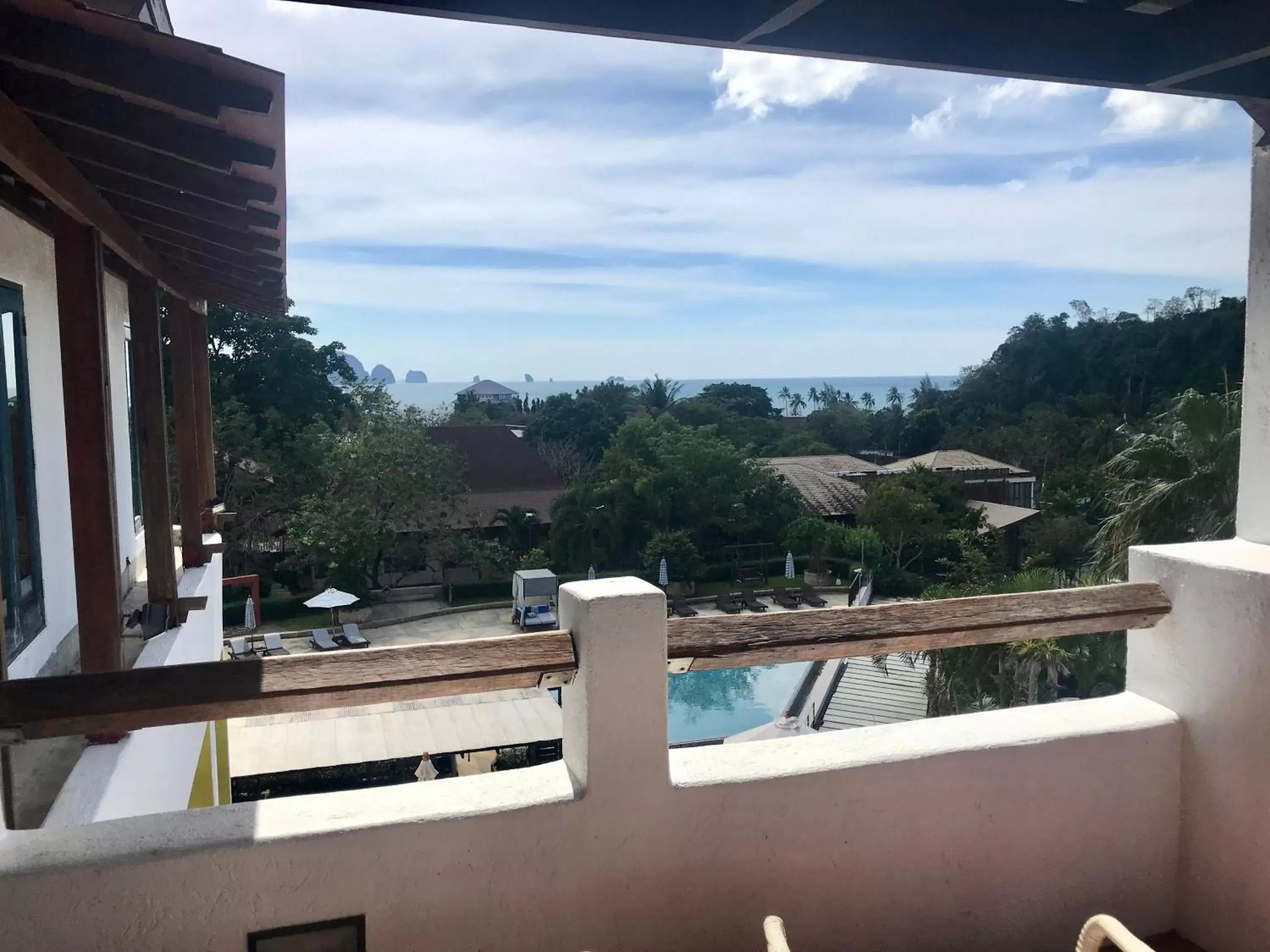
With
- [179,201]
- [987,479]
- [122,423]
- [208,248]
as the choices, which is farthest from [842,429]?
[179,201]

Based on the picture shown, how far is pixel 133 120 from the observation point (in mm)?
2391

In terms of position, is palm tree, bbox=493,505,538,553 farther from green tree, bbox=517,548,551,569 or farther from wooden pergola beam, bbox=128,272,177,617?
wooden pergola beam, bbox=128,272,177,617

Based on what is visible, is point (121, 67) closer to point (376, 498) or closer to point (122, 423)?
point (122, 423)

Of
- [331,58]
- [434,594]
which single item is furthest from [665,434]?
[331,58]

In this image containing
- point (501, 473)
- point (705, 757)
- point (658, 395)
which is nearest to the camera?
point (705, 757)

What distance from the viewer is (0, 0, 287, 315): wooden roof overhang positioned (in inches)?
78.7

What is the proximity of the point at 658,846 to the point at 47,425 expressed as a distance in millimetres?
4207

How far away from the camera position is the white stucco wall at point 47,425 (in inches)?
169

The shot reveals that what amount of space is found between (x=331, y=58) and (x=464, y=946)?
129ft

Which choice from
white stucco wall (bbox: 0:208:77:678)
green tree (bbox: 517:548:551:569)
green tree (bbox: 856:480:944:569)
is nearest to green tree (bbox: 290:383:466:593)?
green tree (bbox: 517:548:551:569)

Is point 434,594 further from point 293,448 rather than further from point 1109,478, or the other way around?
point 1109,478

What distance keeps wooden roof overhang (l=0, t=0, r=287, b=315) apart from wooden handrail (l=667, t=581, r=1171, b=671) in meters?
1.52

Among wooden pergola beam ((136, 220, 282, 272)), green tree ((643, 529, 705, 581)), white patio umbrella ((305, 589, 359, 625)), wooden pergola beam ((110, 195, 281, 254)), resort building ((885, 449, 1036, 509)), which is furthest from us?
resort building ((885, 449, 1036, 509))

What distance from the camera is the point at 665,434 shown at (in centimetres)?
3644
